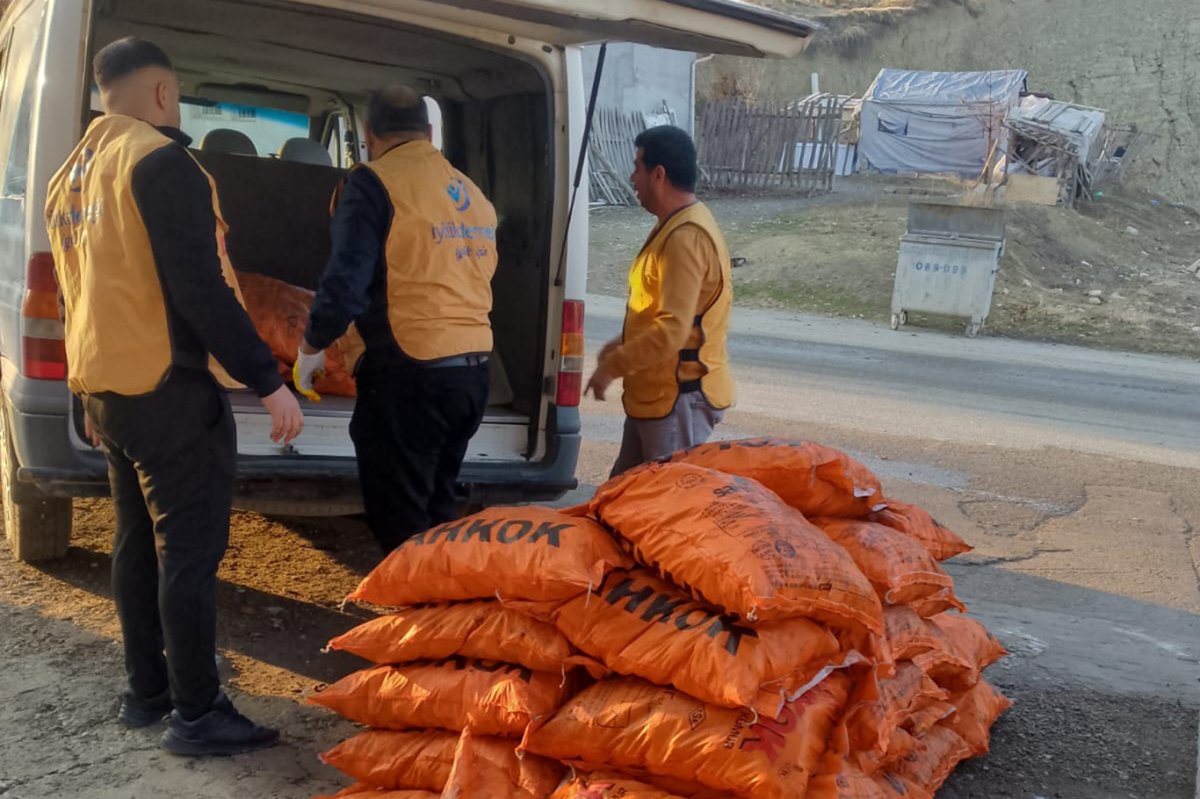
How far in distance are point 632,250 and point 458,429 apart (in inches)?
639

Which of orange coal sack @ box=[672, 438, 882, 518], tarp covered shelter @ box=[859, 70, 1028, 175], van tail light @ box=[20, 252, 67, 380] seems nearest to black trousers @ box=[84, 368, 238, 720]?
van tail light @ box=[20, 252, 67, 380]

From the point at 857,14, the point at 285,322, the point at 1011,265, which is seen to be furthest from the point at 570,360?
the point at 857,14

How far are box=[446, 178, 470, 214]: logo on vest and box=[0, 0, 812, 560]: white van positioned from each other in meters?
0.55

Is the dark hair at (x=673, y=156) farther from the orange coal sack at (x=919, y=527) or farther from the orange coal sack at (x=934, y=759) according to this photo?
the orange coal sack at (x=934, y=759)

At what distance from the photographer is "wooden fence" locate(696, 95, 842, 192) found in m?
25.6

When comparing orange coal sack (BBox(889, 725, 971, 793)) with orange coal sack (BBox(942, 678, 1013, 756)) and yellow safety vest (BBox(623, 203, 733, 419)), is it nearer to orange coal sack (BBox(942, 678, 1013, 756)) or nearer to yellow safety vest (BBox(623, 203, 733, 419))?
orange coal sack (BBox(942, 678, 1013, 756))

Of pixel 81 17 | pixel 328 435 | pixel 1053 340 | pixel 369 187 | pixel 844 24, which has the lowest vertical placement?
pixel 1053 340

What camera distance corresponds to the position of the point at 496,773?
2.96 metres

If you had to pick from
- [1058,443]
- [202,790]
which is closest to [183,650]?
[202,790]

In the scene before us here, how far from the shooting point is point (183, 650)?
3363 millimetres

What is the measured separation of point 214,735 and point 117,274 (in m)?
1.32

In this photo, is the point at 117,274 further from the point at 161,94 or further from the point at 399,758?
the point at 399,758

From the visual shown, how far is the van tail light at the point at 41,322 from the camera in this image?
12.7 ft

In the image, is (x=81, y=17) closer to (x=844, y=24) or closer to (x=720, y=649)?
(x=720, y=649)
